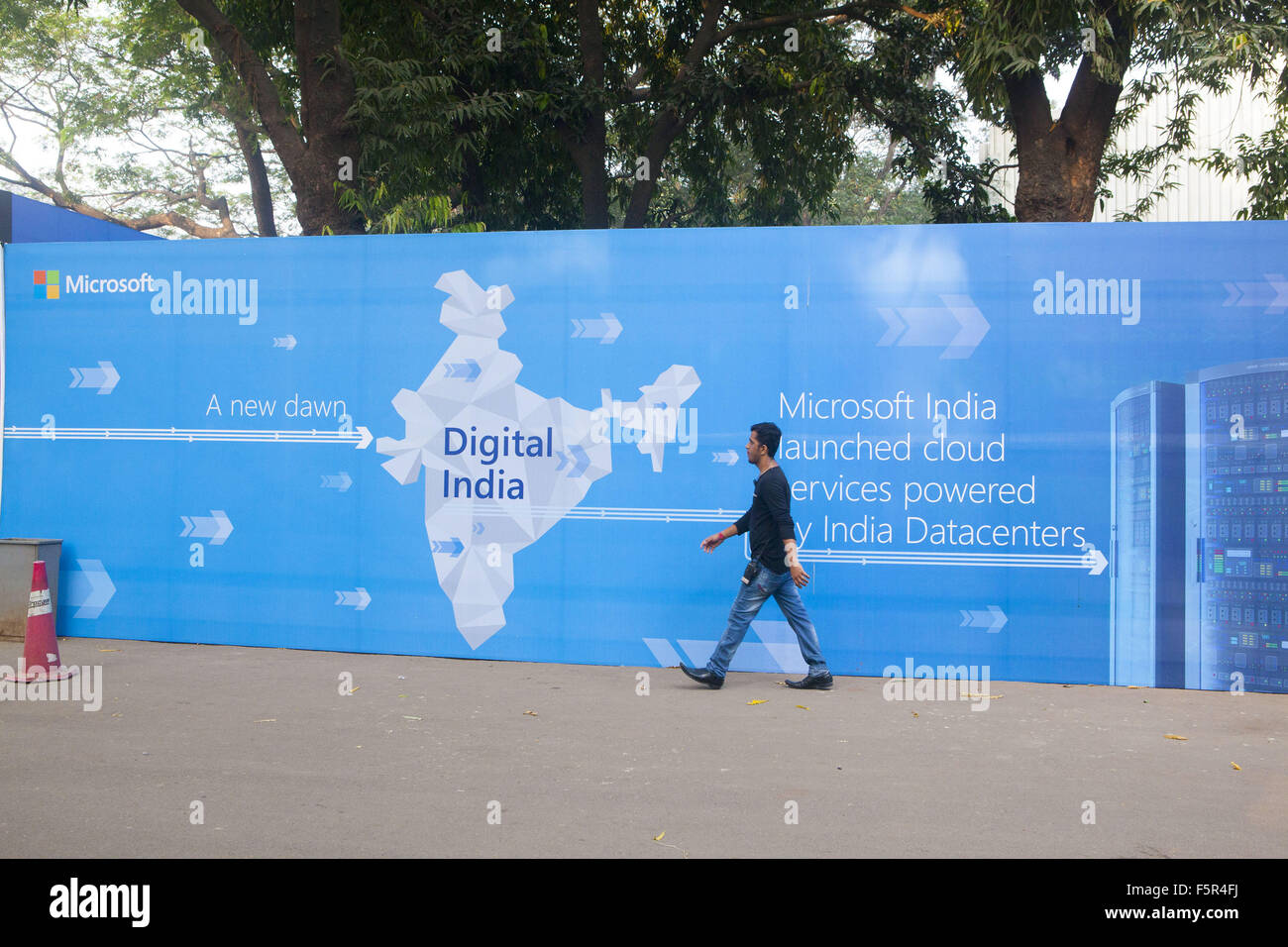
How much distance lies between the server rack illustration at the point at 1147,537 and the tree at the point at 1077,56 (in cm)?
439

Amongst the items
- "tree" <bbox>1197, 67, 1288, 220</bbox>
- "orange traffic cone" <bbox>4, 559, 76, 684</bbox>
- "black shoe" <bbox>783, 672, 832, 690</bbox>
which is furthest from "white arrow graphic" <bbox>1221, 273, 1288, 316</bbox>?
"orange traffic cone" <bbox>4, 559, 76, 684</bbox>

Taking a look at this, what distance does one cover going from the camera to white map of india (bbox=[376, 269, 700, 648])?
8.65 meters

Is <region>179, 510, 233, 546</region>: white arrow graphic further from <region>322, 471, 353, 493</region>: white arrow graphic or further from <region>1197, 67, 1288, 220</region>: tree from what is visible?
<region>1197, 67, 1288, 220</region>: tree

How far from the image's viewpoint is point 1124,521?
26.1ft

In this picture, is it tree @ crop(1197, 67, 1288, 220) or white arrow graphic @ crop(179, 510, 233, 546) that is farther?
tree @ crop(1197, 67, 1288, 220)

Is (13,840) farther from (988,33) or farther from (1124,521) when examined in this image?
(988,33)

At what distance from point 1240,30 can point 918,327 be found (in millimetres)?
5211

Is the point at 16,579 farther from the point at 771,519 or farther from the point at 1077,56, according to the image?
the point at 1077,56

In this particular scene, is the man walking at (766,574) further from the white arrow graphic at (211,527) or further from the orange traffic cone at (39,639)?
the orange traffic cone at (39,639)

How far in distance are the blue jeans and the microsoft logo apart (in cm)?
646

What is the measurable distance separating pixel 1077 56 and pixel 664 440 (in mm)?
7553

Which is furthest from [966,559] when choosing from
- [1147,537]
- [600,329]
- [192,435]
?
[192,435]
